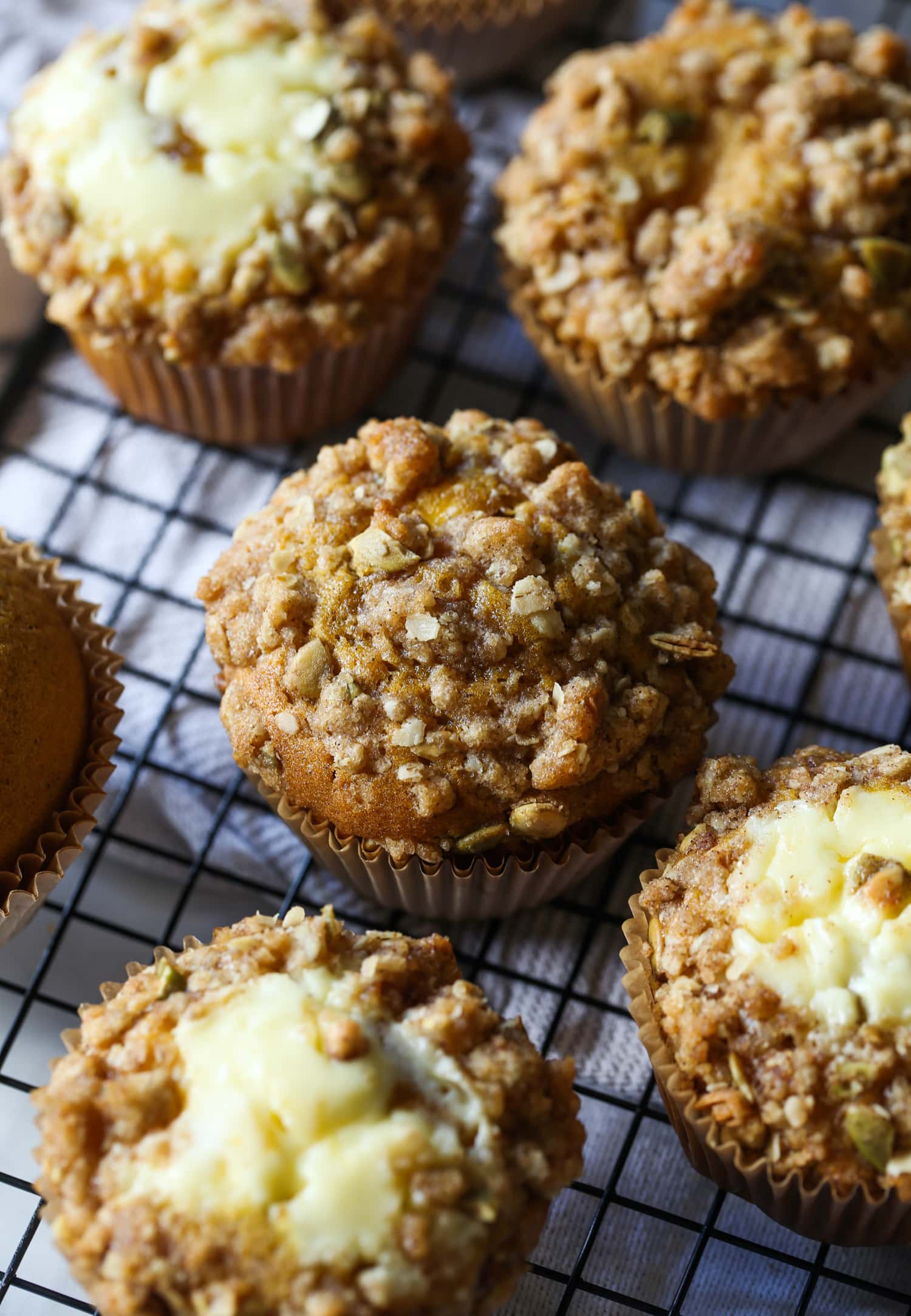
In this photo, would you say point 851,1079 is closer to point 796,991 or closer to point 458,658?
point 796,991

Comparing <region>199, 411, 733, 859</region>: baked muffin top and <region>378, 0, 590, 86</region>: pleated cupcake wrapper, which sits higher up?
<region>378, 0, 590, 86</region>: pleated cupcake wrapper

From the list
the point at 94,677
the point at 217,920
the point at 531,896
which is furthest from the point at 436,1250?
the point at 94,677

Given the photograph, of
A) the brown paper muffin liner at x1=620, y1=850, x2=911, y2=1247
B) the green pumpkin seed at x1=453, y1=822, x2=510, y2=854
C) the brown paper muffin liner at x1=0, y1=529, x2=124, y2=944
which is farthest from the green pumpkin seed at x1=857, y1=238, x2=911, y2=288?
the brown paper muffin liner at x1=0, y1=529, x2=124, y2=944

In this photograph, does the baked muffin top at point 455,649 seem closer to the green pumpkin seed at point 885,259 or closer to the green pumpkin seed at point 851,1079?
the green pumpkin seed at point 851,1079

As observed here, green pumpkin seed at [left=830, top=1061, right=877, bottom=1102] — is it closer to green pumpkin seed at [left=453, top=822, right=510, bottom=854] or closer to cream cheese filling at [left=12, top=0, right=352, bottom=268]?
green pumpkin seed at [left=453, top=822, right=510, bottom=854]

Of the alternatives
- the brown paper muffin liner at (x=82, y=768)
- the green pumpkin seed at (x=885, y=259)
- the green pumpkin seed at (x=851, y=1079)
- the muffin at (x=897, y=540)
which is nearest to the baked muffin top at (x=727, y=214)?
the green pumpkin seed at (x=885, y=259)

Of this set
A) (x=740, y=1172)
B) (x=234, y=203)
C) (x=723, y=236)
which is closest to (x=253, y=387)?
(x=234, y=203)

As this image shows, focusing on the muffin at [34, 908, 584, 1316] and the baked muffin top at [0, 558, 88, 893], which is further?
the baked muffin top at [0, 558, 88, 893]
